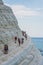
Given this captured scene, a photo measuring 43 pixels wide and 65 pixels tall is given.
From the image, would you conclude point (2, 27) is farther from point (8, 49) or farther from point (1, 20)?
point (8, 49)

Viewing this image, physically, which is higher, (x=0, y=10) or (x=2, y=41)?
(x=0, y=10)

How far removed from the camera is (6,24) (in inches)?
1257

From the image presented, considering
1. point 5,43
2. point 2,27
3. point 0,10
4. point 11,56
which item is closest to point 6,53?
point 11,56

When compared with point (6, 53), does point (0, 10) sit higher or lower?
higher

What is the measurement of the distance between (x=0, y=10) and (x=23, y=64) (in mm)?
8067

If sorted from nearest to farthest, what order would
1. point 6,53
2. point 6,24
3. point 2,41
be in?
1. point 6,53
2. point 2,41
3. point 6,24

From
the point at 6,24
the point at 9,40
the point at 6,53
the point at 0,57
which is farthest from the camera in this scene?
the point at 6,24

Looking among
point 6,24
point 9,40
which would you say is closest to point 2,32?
point 9,40

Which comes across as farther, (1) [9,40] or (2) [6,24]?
(2) [6,24]

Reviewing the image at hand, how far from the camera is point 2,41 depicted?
88.5 feet

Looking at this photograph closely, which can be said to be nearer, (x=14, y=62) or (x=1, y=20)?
(x=14, y=62)

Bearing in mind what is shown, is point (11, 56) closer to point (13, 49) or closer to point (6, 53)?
point (6, 53)

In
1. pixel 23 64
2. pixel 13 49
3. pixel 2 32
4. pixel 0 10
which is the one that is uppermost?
pixel 0 10

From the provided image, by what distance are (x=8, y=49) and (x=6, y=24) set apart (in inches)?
254
